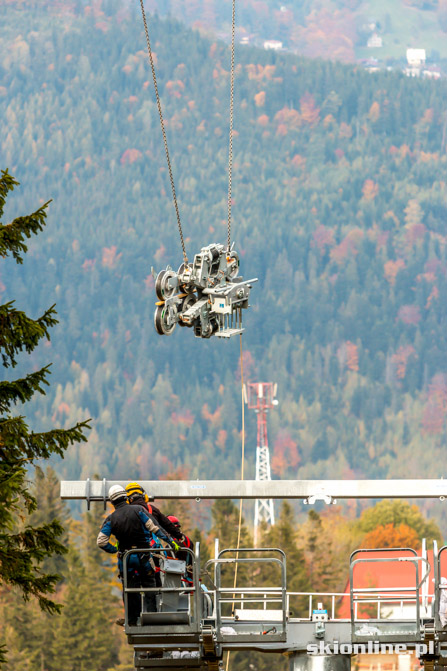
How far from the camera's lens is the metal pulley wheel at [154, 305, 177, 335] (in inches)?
1036

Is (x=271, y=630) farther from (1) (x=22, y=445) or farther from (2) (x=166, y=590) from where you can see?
(1) (x=22, y=445)

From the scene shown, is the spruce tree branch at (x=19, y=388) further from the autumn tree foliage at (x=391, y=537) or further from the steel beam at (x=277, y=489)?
the autumn tree foliage at (x=391, y=537)

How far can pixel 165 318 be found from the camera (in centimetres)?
2650

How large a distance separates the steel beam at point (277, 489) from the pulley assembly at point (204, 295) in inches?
172

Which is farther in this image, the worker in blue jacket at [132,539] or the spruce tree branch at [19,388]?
the spruce tree branch at [19,388]

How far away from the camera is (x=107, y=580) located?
346ft

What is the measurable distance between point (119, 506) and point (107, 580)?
8884 cm

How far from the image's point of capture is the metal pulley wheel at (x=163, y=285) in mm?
26234

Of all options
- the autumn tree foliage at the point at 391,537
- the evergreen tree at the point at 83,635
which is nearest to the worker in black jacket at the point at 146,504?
the evergreen tree at the point at 83,635

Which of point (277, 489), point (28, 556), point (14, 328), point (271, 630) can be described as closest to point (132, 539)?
point (28, 556)

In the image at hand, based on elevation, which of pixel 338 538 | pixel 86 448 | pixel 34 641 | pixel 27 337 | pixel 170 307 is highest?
pixel 86 448

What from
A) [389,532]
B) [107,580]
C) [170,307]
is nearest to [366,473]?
[389,532]

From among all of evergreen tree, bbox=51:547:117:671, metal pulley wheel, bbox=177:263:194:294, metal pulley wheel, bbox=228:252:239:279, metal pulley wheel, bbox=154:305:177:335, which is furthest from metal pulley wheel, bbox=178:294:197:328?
evergreen tree, bbox=51:547:117:671

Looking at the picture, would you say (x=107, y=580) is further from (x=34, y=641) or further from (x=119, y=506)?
(x=119, y=506)
